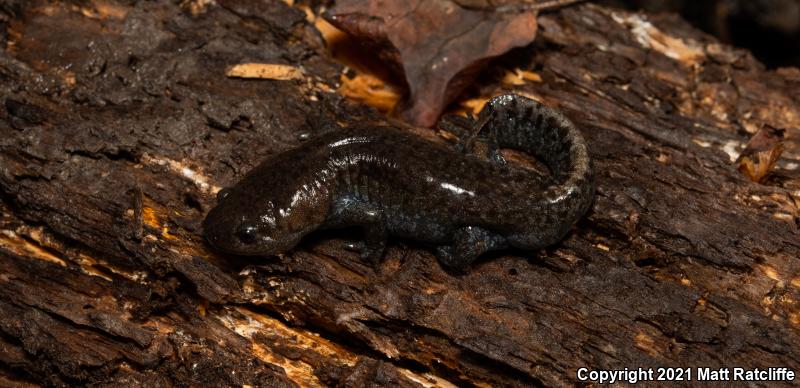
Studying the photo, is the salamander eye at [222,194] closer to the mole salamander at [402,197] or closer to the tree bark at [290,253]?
the mole salamander at [402,197]

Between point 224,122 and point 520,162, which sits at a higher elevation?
point 520,162

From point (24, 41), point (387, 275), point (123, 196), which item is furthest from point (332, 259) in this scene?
point (24, 41)

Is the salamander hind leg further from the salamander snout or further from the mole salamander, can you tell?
the salamander snout

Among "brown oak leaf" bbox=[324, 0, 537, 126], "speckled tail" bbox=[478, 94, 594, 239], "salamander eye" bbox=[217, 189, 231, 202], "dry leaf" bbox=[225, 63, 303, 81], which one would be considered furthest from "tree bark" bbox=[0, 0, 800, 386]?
"brown oak leaf" bbox=[324, 0, 537, 126]

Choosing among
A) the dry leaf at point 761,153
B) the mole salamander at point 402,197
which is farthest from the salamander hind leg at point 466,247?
the dry leaf at point 761,153

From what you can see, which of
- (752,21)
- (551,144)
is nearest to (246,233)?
(551,144)

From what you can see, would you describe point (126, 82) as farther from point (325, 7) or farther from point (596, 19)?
point (596, 19)
